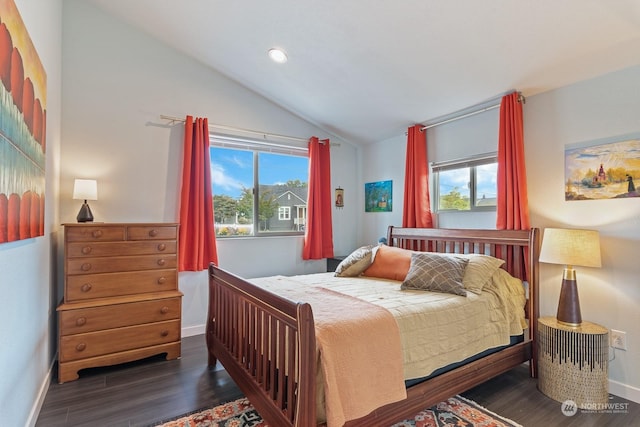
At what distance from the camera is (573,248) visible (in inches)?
86.8

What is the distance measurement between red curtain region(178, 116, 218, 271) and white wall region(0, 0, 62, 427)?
1.04m

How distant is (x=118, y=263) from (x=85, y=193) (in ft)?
2.19

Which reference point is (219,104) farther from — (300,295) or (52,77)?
(300,295)

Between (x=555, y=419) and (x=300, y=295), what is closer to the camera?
(x=555, y=419)

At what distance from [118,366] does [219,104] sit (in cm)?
277

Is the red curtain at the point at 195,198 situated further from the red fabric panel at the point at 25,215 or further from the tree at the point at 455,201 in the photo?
the tree at the point at 455,201

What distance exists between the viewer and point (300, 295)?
7.77ft

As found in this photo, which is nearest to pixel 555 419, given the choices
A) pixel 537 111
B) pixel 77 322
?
pixel 537 111

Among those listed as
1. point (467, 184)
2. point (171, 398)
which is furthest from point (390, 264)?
point (171, 398)

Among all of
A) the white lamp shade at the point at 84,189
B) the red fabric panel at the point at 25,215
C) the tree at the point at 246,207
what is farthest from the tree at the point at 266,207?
the red fabric panel at the point at 25,215

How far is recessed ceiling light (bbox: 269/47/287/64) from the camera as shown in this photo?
9.86ft

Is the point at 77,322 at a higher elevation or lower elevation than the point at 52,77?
lower

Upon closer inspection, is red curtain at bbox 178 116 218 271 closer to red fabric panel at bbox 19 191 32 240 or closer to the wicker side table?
red fabric panel at bbox 19 191 32 240

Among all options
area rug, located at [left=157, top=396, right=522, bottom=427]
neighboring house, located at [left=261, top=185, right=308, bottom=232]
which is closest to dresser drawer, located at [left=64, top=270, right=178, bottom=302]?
area rug, located at [left=157, top=396, right=522, bottom=427]
